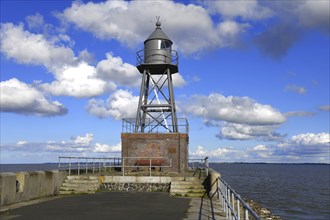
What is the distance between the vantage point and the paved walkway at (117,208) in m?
11.8

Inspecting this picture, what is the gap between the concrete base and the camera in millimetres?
23719

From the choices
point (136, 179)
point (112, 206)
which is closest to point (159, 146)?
A: point (136, 179)

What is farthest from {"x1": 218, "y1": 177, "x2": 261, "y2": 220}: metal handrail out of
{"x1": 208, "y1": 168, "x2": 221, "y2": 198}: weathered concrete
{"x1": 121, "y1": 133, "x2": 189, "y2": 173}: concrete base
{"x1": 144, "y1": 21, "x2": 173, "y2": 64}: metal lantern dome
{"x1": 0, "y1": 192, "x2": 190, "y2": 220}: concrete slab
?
{"x1": 144, "y1": 21, "x2": 173, "y2": 64}: metal lantern dome

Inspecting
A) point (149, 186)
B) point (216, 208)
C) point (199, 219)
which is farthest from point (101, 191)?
point (199, 219)

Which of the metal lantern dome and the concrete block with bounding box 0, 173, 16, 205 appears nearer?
the concrete block with bounding box 0, 173, 16, 205

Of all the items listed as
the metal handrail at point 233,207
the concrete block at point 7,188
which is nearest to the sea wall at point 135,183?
the concrete block at point 7,188

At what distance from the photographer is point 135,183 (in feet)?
64.4

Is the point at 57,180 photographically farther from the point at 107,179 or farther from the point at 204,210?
the point at 204,210

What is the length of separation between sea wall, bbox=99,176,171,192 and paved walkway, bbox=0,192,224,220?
2124mm

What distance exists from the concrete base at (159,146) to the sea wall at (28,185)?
18.8 ft

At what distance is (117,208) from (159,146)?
410 inches

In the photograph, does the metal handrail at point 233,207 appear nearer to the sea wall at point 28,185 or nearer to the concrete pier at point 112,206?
the concrete pier at point 112,206

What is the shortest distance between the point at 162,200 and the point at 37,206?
465 centimetres

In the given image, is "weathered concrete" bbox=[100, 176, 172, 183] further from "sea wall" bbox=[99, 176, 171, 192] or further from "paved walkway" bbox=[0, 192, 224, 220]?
"paved walkway" bbox=[0, 192, 224, 220]
